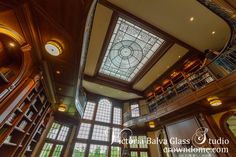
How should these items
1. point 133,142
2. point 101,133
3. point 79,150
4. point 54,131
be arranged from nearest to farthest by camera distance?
point 54,131 < point 79,150 < point 133,142 < point 101,133

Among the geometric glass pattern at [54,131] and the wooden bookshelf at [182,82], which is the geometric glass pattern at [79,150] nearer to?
the geometric glass pattern at [54,131]

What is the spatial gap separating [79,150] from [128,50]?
6.75 metres

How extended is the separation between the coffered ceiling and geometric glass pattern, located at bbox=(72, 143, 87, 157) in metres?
4.71

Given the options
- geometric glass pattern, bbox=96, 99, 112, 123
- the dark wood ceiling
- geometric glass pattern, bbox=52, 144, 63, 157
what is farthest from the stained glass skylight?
geometric glass pattern, bbox=52, 144, 63, 157

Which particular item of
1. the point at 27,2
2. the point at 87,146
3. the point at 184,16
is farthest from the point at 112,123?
the point at 27,2

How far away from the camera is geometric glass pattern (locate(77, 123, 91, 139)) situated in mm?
7843

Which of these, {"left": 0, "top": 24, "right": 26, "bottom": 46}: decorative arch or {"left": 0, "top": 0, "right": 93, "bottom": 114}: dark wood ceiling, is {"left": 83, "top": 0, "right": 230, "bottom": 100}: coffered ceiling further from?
{"left": 0, "top": 24, "right": 26, "bottom": 46}: decorative arch

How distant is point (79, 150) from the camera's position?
7.31 meters

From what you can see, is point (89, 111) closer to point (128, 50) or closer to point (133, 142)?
point (133, 142)

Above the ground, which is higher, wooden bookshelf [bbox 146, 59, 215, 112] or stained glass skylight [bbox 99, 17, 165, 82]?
stained glass skylight [bbox 99, 17, 165, 82]

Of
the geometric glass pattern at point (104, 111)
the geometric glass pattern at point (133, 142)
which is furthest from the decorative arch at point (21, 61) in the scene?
the geometric glass pattern at point (133, 142)

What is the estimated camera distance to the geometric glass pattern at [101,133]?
322 inches

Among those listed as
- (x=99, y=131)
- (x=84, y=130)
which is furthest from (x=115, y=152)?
(x=84, y=130)

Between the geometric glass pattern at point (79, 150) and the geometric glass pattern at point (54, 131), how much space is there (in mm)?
1416
